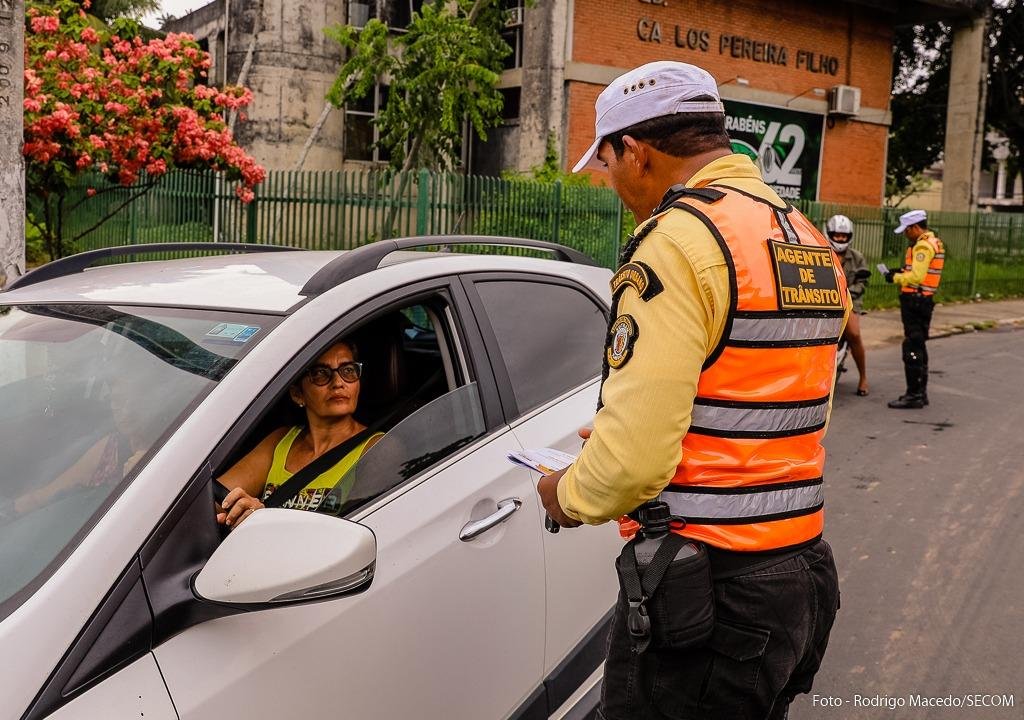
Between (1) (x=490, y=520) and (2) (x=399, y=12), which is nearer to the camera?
(1) (x=490, y=520)

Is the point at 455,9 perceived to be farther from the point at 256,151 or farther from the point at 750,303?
the point at 750,303

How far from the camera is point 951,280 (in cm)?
2123

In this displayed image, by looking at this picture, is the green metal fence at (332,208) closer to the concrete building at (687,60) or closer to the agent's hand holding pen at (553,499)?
the concrete building at (687,60)

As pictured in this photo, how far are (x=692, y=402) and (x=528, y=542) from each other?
0.87m

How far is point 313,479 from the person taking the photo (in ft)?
8.93

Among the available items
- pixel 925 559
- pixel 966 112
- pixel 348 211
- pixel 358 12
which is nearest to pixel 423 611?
pixel 925 559

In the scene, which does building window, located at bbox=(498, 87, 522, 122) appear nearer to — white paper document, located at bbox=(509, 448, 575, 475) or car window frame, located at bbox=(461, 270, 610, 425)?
car window frame, located at bbox=(461, 270, 610, 425)

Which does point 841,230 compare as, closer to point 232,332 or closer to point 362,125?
point 232,332

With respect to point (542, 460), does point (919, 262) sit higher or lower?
higher

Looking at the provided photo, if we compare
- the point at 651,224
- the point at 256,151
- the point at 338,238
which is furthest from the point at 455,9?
the point at 651,224

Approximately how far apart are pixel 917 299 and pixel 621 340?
865 centimetres

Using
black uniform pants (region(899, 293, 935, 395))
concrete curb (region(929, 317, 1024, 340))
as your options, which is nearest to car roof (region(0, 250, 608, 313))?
black uniform pants (region(899, 293, 935, 395))

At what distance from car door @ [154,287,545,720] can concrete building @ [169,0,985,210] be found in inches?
608

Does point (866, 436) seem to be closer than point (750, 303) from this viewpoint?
No
